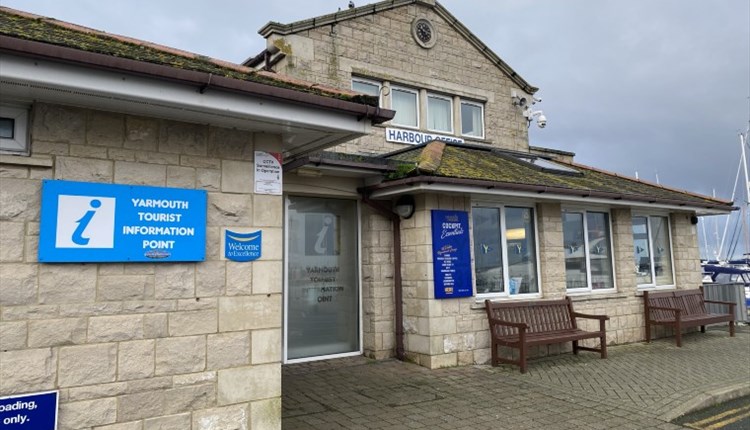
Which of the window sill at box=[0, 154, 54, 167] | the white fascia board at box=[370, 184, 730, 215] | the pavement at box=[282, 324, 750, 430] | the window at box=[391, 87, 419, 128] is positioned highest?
the window at box=[391, 87, 419, 128]

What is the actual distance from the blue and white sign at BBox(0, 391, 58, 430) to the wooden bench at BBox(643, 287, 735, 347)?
10.4 m

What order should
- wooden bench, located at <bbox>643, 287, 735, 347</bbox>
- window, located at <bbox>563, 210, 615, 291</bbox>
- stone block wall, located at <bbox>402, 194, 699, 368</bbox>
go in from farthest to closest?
wooden bench, located at <bbox>643, 287, 735, 347</bbox> < window, located at <bbox>563, 210, 615, 291</bbox> < stone block wall, located at <bbox>402, 194, 699, 368</bbox>

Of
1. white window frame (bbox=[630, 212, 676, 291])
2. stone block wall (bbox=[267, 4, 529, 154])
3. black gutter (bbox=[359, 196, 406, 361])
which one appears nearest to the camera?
black gutter (bbox=[359, 196, 406, 361])

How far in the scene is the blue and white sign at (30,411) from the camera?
3438 mm

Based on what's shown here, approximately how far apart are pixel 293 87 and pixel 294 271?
14.4 ft

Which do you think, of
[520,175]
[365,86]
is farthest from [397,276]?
[365,86]

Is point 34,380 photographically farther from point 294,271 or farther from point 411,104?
point 411,104

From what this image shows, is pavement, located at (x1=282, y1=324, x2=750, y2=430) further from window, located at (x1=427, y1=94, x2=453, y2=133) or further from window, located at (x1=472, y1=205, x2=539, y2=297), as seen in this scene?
window, located at (x1=427, y1=94, x2=453, y2=133)

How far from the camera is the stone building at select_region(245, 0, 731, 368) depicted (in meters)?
8.11

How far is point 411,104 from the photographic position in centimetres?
1140

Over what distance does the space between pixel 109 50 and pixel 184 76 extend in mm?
541

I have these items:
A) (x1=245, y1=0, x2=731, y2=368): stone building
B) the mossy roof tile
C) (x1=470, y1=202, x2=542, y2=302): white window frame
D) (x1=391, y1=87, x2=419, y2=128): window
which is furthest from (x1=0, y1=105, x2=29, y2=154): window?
(x1=391, y1=87, x2=419, y2=128): window

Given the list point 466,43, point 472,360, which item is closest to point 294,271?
point 472,360

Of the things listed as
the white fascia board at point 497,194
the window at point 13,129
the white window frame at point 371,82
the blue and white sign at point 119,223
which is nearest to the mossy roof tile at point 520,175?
the white fascia board at point 497,194
